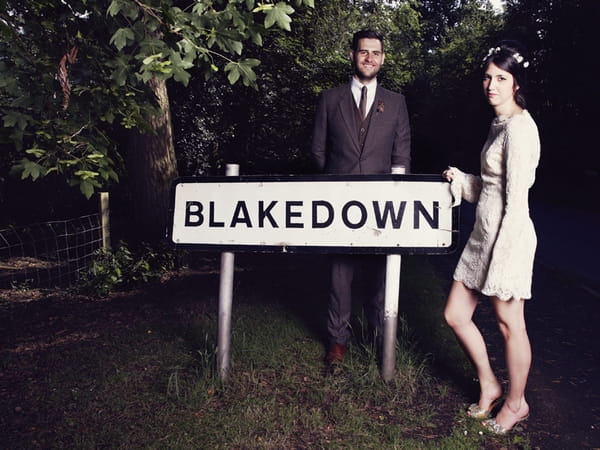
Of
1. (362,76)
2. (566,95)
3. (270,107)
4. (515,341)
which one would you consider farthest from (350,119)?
(566,95)

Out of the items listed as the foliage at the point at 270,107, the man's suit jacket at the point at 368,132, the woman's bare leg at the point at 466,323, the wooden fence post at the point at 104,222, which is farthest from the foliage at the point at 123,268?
the foliage at the point at 270,107

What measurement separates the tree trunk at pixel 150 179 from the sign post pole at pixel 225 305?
470 cm

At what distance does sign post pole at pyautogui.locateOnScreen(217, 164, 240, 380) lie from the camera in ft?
12.5

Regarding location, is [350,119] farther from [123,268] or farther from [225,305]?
[123,268]

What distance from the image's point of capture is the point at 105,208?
751 cm

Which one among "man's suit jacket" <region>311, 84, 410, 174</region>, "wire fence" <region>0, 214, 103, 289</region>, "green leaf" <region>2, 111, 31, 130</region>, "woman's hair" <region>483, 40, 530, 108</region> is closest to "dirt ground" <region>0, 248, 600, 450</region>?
"wire fence" <region>0, 214, 103, 289</region>

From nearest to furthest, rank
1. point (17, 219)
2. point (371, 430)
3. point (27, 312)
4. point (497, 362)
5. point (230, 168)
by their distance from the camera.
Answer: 1. point (371, 430)
2. point (230, 168)
3. point (497, 362)
4. point (27, 312)
5. point (17, 219)

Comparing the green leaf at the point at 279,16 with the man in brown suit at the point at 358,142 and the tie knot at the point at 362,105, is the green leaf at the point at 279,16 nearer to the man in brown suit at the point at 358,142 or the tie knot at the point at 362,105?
the man in brown suit at the point at 358,142

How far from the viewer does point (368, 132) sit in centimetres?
434

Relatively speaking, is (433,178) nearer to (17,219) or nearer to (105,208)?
(105,208)

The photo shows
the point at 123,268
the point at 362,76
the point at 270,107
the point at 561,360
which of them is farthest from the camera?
the point at 270,107

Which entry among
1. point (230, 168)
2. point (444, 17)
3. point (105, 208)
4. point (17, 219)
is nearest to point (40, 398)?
point (230, 168)

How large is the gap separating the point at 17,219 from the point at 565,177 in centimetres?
1907

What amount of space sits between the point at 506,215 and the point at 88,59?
2785 mm
